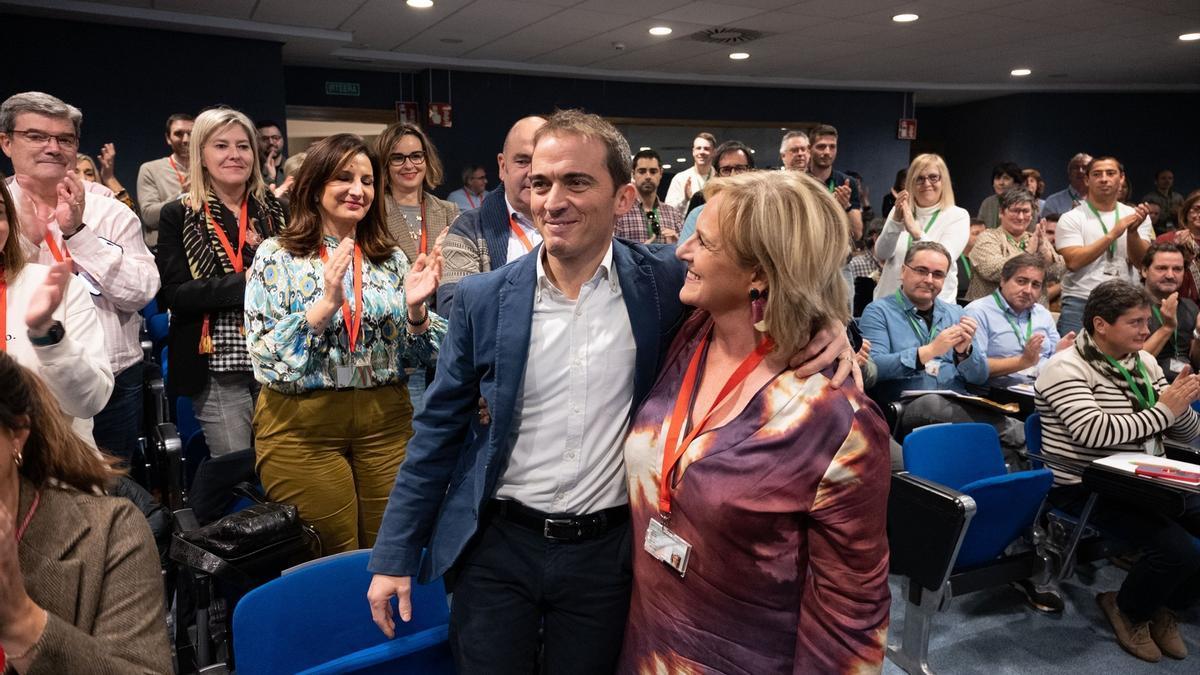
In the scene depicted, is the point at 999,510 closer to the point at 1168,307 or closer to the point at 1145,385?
the point at 1145,385

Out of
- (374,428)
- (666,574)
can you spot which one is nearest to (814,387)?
(666,574)

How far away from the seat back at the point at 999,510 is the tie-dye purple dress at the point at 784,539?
4.73 feet

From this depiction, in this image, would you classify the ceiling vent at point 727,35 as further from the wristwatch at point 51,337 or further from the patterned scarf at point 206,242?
the wristwatch at point 51,337

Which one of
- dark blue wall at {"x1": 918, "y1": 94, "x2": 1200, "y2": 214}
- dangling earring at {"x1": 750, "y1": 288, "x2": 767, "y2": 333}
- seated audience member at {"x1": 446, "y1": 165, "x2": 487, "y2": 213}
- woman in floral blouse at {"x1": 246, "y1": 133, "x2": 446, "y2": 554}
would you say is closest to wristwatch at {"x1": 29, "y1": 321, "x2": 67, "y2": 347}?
woman in floral blouse at {"x1": 246, "y1": 133, "x2": 446, "y2": 554}

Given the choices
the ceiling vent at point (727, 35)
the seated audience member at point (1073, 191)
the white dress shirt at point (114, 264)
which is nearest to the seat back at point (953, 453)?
the white dress shirt at point (114, 264)

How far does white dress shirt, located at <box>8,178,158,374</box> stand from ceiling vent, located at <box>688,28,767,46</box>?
6.65 meters

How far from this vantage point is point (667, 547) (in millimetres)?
1366

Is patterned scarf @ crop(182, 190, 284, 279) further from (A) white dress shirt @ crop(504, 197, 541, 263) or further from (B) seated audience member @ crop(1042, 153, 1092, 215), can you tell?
(B) seated audience member @ crop(1042, 153, 1092, 215)

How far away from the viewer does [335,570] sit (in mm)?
1633

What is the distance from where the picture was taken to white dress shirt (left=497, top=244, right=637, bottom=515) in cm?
149

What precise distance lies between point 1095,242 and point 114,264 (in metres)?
5.16

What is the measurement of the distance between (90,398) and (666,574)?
1.41 m

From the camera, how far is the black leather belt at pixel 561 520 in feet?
4.84

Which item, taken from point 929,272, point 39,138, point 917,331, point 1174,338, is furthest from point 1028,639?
point 39,138
